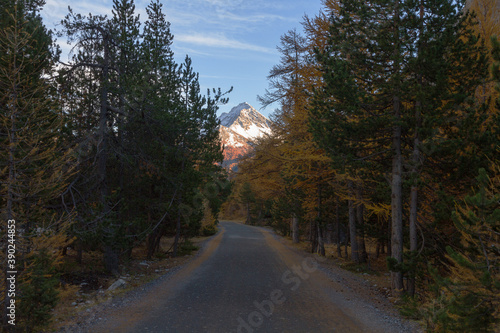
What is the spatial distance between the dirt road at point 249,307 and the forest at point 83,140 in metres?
1.98

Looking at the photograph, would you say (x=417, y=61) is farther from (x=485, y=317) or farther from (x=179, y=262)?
(x=179, y=262)

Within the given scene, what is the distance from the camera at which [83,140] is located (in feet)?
33.1

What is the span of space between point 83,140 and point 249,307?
7.13 meters

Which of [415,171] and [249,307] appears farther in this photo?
[415,171]

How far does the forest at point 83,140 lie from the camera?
18.5 feet

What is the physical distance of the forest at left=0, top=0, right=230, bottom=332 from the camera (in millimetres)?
5637

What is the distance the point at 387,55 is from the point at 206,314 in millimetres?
8543

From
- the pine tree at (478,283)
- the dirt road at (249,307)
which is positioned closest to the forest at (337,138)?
the pine tree at (478,283)

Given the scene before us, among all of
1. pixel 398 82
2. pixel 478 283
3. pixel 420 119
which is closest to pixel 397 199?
pixel 420 119

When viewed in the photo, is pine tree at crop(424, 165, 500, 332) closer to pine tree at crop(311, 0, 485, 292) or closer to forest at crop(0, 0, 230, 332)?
pine tree at crop(311, 0, 485, 292)

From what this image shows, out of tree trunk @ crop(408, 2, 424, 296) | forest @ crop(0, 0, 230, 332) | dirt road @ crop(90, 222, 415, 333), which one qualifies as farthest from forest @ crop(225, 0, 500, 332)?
forest @ crop(0, 0, 230, 332)

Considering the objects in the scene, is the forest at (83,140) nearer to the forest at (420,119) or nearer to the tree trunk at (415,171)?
the forest at (420,119)

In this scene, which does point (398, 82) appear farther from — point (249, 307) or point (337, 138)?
point (249, 307)

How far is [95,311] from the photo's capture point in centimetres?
752
